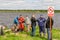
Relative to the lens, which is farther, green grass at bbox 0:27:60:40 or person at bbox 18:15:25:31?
person at bbox 18:15:25:31

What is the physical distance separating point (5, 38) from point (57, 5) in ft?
83.4

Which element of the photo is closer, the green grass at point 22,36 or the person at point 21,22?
the green grass at point 22,36

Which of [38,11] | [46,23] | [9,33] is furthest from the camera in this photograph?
[38,11]

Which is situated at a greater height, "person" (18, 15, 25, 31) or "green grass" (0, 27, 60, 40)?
"person" (18, 15, 25, 31)

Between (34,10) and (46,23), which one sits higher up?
(46,23)

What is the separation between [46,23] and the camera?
77.6ft

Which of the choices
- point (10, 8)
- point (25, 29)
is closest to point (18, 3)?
point (10, 8)

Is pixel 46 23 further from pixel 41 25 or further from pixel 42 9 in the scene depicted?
pixel 42 9

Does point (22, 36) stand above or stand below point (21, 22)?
below

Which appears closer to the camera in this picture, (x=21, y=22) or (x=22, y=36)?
(x=22, y=36)

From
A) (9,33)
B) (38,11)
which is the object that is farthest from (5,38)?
(38,11)

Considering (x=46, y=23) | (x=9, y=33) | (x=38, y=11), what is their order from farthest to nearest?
1. (x=38, y=11)
2. (x=9, y=33)
3. (x=46, y=23)

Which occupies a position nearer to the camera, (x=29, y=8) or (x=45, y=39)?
(x=45, y=39)

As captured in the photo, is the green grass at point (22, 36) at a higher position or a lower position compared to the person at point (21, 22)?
lower
